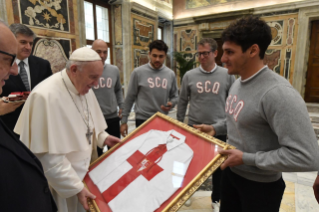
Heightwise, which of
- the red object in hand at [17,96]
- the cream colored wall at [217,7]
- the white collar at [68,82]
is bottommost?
the red object in hand at [17,96]

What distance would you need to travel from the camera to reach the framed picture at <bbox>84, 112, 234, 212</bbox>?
45.1 inches

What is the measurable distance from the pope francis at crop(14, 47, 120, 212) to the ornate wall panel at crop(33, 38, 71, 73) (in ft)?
12.9

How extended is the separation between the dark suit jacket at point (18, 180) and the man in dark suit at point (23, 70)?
136 cm

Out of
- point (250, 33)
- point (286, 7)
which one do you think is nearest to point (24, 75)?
point (250, 33)

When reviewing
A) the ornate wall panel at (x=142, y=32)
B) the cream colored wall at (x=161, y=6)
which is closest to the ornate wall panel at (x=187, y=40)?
the cream colored wall at (x=161, y=6)

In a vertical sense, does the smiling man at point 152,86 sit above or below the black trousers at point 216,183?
above

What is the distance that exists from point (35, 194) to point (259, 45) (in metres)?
1.43

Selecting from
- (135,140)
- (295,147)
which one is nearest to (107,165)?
(135,140)

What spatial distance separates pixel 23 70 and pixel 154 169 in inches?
76.1

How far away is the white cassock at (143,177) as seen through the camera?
45.3 inches

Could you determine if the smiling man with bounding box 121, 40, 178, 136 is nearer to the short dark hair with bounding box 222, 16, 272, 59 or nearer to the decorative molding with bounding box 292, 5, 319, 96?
the short dark hair with bounding box 222, 16, 272, 59

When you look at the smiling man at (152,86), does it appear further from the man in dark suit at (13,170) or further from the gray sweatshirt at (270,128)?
the man in dark suit at (13,170)

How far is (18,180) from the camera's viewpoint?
0.77 metres

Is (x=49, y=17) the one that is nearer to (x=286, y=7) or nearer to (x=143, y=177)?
(x=143, y=177)
